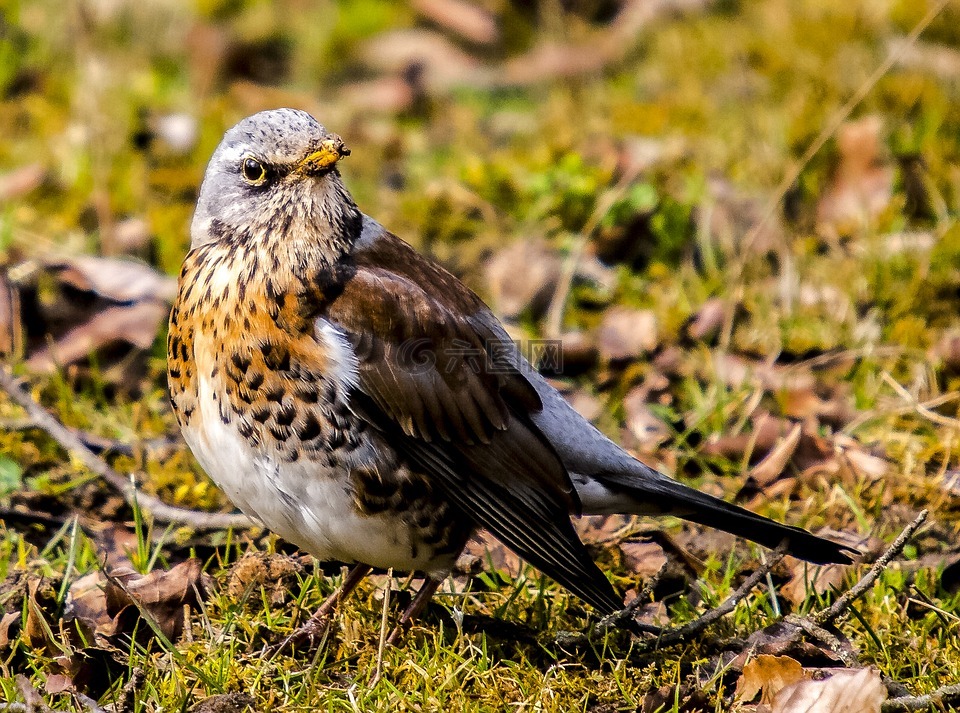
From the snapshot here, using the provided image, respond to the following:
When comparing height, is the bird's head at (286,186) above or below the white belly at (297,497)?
above

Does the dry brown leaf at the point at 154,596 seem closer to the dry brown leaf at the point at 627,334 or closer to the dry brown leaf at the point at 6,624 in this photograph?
the dry brown leaf at the point at 6,624

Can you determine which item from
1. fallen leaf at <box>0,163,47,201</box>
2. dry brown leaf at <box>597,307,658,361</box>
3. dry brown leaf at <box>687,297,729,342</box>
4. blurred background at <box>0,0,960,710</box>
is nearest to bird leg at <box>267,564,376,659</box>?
blurred background at <box>0,0,960,710</box>

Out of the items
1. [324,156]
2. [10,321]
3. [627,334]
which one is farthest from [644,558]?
[10,321]

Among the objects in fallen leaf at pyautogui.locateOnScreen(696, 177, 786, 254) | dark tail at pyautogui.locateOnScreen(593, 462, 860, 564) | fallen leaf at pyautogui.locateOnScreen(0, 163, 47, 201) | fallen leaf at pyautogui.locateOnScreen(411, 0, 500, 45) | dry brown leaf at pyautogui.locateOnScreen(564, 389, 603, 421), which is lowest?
dry brown leaf at pyautogui.locateOnScreen(564, 389, 603, 421)

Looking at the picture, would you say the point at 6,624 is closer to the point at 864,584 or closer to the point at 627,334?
the point at 864,584

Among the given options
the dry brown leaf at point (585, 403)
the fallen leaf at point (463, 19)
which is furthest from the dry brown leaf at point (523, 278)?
the fallen leaf at point (463, 19)

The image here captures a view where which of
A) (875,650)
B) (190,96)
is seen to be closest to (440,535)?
(875,650)

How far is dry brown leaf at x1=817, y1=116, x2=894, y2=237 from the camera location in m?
5.82

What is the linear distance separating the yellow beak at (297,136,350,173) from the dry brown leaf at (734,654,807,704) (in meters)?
1.87

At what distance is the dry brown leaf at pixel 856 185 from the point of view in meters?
5.82

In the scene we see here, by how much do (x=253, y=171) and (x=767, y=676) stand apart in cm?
210

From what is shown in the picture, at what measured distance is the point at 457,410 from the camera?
3.56 metres

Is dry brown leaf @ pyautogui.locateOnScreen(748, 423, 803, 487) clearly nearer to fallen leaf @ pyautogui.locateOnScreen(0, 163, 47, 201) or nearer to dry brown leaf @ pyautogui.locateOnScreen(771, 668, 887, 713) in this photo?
dry brown leaf @ pyautogui.locateOnScreen(771, 668, 887, 713)

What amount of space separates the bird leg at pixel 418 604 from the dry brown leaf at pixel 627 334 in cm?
169
